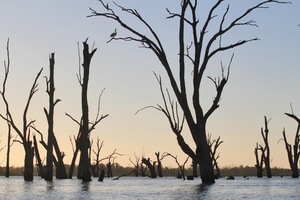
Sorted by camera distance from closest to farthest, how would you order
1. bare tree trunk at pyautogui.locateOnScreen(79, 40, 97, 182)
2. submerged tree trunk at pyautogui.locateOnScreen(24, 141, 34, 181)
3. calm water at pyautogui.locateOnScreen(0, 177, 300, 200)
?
calm water at pyautogui.locateOnScreen(0, 177, 300, 200) → bare tree trunk at pyautogui.locateOnScreen(79, 40, 97, 182) → submerged tree trunk at pyautogui.locateOnScreen(24, 141, 34, 181)

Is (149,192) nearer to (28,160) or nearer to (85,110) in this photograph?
(85,110)

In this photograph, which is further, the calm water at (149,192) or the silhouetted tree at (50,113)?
the silhouetted tree at (50,113)

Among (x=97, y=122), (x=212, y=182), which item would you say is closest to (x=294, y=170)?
(x=97, y=122)

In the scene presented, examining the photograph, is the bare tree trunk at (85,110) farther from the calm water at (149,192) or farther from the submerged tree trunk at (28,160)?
the calm water at (149,192)

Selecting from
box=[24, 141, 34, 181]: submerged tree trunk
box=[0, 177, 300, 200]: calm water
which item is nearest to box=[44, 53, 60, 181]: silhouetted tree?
box=[24, 141, 34, 181]: submerged tree trunk

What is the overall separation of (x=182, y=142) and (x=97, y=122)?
9.94m

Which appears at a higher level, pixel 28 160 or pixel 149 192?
pixel 28 160

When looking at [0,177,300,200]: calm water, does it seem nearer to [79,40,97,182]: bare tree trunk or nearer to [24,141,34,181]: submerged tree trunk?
[79,40,97,182]: bare tree trunk

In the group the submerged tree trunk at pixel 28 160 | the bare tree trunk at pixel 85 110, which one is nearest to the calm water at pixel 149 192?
the bare tree trunk at pixel 85 110

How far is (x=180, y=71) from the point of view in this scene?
21.4 metres

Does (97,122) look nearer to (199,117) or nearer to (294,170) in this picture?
(199,117)

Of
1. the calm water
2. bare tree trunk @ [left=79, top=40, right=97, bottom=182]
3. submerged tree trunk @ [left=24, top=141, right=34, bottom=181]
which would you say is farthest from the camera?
submerged tree trunk @ [left=24, top=141, right=34, bottom=181]

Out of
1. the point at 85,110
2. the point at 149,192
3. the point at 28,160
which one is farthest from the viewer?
the point at 28,160

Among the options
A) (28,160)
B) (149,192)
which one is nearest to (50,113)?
(28,160)
